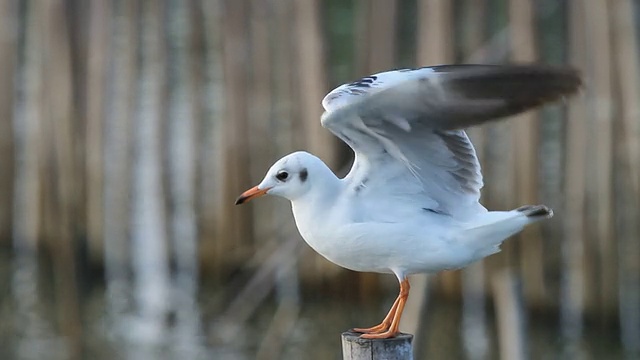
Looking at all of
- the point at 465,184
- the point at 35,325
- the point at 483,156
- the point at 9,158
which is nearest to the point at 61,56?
the point at 9,158

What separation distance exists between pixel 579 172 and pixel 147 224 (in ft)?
12.8

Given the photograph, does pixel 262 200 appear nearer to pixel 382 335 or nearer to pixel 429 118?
pixel 429 118

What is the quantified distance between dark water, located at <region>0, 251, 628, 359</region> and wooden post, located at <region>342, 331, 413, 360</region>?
4.32 meters

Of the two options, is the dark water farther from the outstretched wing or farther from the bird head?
the bird head

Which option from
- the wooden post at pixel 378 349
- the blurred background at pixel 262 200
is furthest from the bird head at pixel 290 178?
the blurred background at pixel 262 200

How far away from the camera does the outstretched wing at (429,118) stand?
399cm

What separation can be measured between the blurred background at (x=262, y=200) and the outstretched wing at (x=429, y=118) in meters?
2.95

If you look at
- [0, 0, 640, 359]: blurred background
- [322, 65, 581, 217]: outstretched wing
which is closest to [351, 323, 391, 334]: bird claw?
[322, 65, 581, 217]: outstretched wing

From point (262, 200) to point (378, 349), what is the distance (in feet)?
18.2

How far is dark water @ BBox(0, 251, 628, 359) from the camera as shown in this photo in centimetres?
825

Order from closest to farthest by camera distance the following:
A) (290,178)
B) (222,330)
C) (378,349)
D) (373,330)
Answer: (378,349), (373,330), (290,178), (222,330)

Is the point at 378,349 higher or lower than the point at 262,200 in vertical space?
lower

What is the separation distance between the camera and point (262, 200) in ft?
30.2

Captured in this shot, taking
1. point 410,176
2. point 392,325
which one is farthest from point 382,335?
point 410,176
